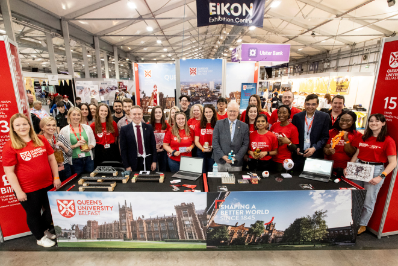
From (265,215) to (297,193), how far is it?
0.40m

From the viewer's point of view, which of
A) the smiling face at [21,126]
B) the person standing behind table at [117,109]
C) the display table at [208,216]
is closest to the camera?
the smiling face at [21,126]

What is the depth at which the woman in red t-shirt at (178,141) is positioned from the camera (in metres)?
2.83

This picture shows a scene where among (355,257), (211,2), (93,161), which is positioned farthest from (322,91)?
(93,161)

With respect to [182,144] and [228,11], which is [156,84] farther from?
[182,144]

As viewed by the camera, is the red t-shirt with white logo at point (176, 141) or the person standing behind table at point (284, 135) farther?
the red t-shirt with white logo at point (176, 141)

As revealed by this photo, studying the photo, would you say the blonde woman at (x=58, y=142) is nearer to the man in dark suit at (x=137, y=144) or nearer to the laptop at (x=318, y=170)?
the man in dark suit at (x=137, y=144)

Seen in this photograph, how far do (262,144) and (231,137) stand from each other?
418mm

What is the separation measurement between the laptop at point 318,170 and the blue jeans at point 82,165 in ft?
9.16

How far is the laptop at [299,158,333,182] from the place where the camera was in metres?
2.27

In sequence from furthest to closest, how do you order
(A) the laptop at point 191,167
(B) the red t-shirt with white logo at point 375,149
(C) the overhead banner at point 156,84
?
1. (C) the overhead banner at point 156,84
2. (A) the laptop at point 191,167
3. (B) the red t-shirt with white logo at point 375,149

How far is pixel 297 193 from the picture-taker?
205 cm

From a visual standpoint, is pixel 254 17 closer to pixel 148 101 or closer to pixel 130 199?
pixel 148 101

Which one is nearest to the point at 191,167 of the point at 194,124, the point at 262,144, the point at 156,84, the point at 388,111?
the point at 194,124

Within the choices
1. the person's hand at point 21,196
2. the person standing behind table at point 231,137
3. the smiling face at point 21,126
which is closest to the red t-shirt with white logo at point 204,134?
the person standing behind table at point 231,137
